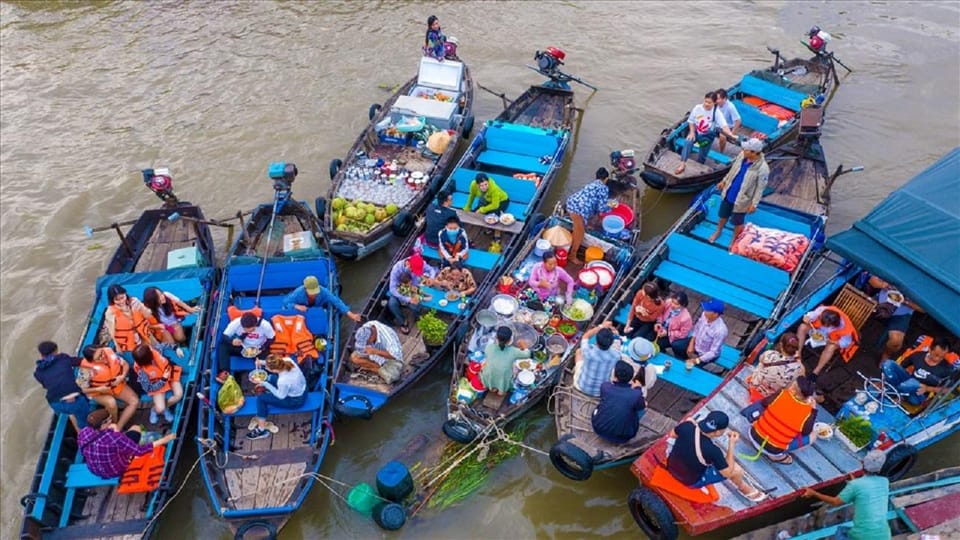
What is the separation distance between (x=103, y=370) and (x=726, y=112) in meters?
13.2

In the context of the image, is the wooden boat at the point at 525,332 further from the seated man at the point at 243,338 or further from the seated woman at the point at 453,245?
the seated man at the point at 243,338

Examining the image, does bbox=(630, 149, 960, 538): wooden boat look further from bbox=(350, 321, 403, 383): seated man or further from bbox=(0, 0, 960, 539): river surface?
bbox=(350, 321, 403, 383): seated man

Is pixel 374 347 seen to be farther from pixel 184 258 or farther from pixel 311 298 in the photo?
pixel 184 258

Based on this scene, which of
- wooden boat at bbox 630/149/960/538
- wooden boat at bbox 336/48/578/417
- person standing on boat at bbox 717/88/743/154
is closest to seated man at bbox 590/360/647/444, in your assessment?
wooden boat at bbox 630/149/960/538

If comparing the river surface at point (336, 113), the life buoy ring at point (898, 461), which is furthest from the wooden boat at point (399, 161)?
the life buoy ring at point (898, 461)

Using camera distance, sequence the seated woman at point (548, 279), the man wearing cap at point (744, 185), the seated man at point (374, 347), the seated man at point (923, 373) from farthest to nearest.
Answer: the man wearing cap at point (744, 185) → the seated woman at point (548, 279) → the seated man at point (374, 347) → the seated man at point (923, 373)

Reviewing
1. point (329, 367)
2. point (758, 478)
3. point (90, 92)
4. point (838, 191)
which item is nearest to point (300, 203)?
point (329, 367)

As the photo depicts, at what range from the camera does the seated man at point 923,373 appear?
818cm

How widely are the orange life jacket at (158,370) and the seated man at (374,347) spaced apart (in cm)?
284

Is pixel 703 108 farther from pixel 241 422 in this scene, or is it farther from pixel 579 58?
pixel 241 422

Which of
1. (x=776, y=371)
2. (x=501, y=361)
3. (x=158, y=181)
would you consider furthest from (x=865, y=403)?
(x=158, y=181)

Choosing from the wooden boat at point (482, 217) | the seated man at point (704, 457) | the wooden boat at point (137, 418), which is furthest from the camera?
the wooden boat at point (482, 217)

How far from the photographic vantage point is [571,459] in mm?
7977

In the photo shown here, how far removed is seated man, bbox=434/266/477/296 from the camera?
10.9 m
